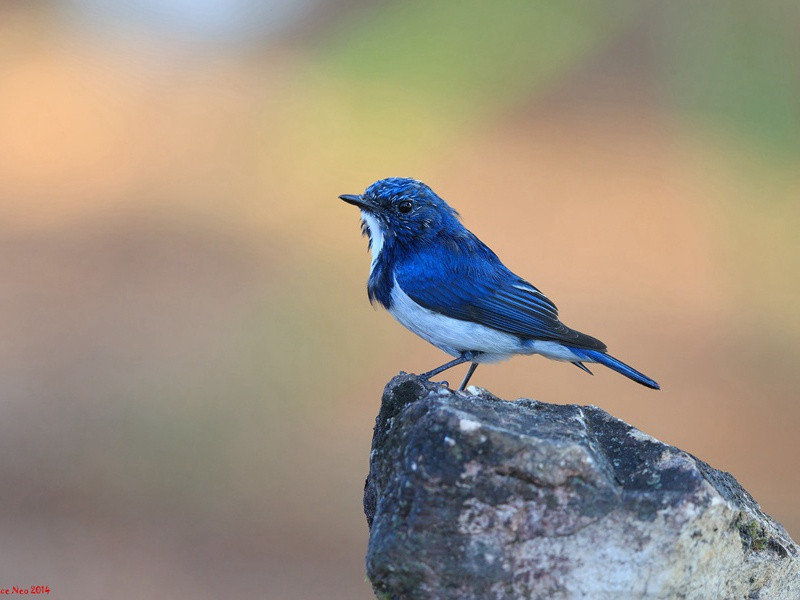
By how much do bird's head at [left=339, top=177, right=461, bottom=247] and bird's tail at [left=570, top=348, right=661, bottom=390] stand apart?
3.71 ft

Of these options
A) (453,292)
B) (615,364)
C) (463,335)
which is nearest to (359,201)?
(453,292)

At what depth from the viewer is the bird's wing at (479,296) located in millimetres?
5898

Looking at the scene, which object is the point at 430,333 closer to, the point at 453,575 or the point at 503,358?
the point at 503,358

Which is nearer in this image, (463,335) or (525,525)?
(525,525)

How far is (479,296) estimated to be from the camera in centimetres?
600

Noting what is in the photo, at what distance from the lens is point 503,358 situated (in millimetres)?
6215

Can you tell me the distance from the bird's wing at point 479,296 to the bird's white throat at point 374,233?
0.35 metres

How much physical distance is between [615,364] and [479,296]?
2.85 feet

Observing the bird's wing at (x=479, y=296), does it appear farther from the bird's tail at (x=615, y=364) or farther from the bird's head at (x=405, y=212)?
the bird's head at (x=405, y=212)

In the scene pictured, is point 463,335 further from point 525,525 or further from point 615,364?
A: point 525,525

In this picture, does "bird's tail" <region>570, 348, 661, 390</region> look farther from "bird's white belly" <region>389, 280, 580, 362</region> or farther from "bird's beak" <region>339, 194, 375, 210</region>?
"bird's beak" <region>339, 194, 375, 210</region>

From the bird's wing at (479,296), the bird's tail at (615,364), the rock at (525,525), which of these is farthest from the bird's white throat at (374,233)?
the rock at (525,525)

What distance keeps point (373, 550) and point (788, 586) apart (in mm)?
1926

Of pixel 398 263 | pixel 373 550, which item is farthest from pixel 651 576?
pixel 398 263
